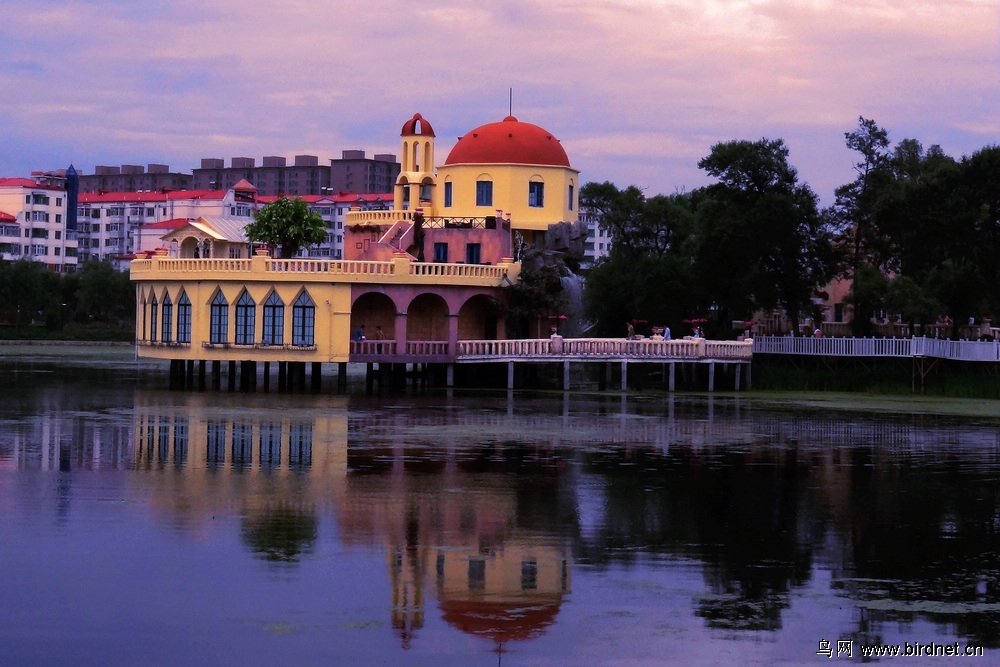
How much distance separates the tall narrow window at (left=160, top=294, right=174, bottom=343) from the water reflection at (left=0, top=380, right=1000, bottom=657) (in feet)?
50.6

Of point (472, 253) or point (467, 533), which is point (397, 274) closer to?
point (472, 253)

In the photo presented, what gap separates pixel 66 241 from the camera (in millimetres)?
150500

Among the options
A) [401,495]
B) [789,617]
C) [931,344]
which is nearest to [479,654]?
[789,617]

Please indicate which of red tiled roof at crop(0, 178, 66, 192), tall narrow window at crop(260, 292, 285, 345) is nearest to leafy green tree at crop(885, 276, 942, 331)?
tall narrow window at crop(260, 292, 285, 345)

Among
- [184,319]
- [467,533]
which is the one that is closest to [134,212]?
[184,319]

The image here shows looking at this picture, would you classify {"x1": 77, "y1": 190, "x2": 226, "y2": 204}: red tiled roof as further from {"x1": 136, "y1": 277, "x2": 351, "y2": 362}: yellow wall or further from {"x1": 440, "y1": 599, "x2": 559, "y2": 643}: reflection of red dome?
{"x1": 440, "y1": 599, "x2": 559, "y2": 643}: reflection of red dome

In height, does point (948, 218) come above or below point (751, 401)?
above

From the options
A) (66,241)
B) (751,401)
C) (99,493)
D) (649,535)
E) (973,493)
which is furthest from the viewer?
(66,241)

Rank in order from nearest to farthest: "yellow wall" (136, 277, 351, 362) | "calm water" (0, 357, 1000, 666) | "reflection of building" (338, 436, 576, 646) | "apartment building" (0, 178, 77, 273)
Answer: "calm water" (0, 357, 1000, 666), "reflection of building" (338, 436, 576, 646), "yellow wall" (136, 277, 351, 362), "apartment building" (0, 178, 77, 273)

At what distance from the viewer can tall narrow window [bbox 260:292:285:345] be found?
2110 inches

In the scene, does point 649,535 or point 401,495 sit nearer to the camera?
point 649,535

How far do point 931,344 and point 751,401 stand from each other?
27.9ft

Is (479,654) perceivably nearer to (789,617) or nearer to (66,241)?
(789,617)

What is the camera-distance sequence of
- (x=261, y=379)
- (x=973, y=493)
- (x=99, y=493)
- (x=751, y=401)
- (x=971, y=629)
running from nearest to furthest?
(x=971, y=629)
(x=99, y=493)
(x=973, y=493)
(x=751, y=401)
(x=261, y=379)
